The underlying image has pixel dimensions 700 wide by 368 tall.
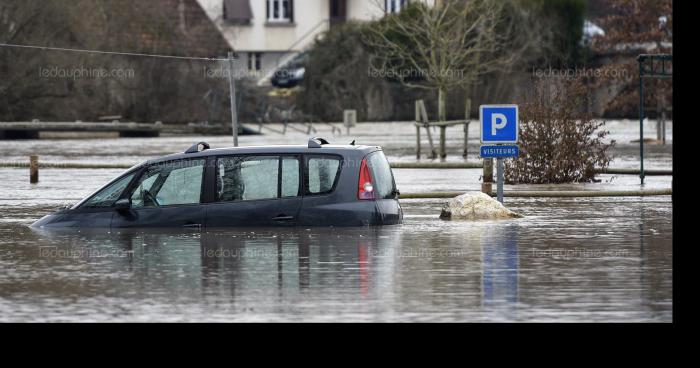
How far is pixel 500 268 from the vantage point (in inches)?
653

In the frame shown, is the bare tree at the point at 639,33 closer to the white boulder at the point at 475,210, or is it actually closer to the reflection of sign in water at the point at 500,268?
the white boulder at the point at 475,210

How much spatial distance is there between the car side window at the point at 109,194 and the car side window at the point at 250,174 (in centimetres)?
119

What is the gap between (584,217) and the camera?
23.3 meters

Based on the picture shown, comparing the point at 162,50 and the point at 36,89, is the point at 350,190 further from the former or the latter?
the point at 162,50

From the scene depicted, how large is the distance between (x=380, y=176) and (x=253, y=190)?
1709 mm

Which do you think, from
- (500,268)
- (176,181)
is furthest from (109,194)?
(500,268)

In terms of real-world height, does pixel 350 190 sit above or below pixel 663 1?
below

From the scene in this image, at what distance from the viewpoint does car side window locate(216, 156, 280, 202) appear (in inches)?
805

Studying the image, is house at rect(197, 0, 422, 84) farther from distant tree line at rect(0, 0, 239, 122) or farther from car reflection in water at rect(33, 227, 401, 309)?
car reflection in water at rect(33, 227, 401, 309)

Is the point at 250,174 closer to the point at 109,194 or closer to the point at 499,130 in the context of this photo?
the point at 109,194

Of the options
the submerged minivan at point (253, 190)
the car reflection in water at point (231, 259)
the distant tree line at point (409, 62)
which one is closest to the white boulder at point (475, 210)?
the submerged minivan at point (253, 190)

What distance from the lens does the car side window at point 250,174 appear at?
67.1ft
